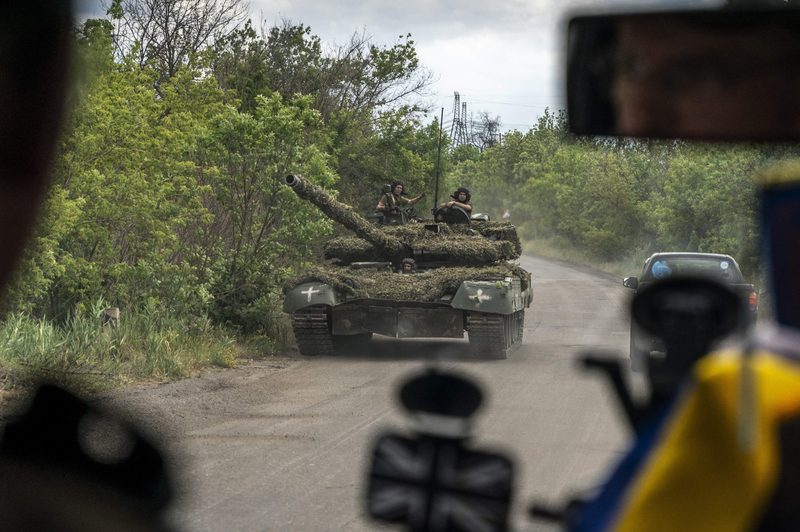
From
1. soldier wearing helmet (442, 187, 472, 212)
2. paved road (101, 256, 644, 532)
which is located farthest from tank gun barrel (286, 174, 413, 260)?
soldier wearing helmet (442, 187, 472, 212)

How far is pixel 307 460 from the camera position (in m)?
5.27

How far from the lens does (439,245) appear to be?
1164 centimetres

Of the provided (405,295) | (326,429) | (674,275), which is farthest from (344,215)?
(674,275)

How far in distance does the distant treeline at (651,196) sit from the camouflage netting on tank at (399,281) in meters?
2.07

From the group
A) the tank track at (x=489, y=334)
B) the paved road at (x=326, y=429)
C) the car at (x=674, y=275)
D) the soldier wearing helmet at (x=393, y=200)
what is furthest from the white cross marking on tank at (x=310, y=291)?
the car at (x=674, y=275)

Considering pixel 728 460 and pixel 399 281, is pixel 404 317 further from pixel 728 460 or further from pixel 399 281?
pixel 728 460

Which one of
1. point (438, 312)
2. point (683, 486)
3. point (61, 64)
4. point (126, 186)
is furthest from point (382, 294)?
point (683, 486)

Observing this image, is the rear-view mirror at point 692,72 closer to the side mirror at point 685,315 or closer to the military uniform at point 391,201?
the side mirror at point 685,315

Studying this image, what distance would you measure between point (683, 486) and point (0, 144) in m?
1.38

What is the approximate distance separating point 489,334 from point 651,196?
10.6ft

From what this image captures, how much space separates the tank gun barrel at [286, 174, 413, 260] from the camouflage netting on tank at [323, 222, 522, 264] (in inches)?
8.2

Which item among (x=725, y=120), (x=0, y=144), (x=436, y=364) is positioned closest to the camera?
→ (x=725, y=120)

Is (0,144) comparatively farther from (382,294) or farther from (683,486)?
(382,294)

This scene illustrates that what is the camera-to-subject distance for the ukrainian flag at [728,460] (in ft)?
2.39
